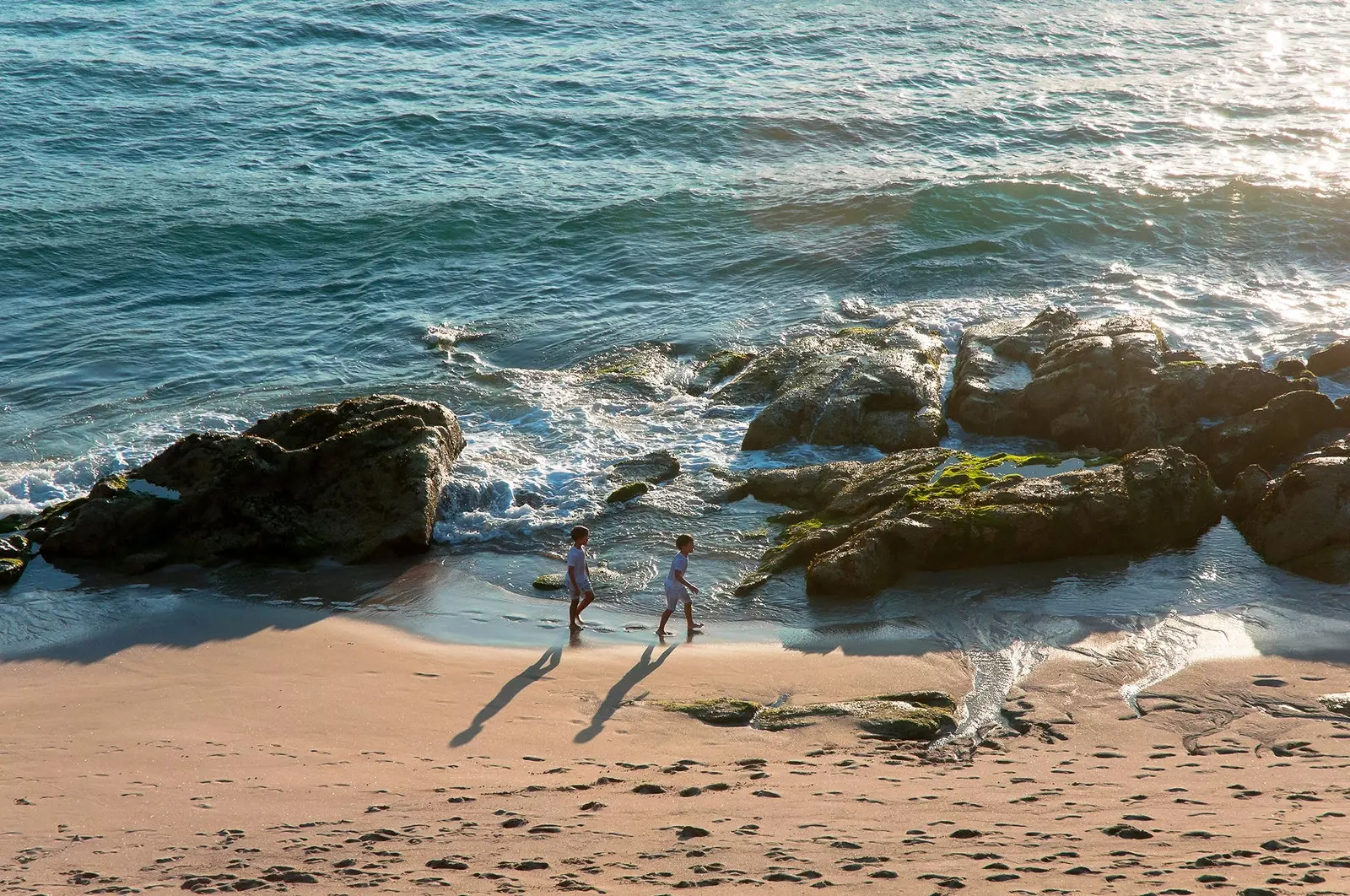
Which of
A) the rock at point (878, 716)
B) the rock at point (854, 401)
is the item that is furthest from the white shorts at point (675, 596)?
the rock at point (854, 401)

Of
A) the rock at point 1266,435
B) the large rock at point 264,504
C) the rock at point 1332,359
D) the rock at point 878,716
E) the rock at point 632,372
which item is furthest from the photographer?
the rock at point 632,372

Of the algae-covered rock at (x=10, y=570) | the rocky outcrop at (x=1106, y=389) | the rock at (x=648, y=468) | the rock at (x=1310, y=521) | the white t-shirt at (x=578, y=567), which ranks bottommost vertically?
the algae-covered rock at (x=10, y=570)

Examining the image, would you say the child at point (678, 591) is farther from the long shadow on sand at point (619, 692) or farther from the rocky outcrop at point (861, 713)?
the rocky outcrop at point (861, 713)

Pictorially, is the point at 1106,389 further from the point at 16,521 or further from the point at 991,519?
the point at 16,521

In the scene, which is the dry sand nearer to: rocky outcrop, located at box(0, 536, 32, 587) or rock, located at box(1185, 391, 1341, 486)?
rocky outcrop, located at box(0, 536, 32, 587)

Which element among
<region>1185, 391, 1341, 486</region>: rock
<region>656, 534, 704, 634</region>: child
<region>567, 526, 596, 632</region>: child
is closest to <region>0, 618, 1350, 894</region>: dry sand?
<region>567, 526, 596, 632</region>: child

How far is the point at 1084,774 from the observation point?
279 inches

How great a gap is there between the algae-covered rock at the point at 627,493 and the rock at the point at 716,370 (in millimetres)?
3316

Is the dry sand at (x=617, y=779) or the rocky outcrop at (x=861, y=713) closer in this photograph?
the dry sand at (x=617, y=779)

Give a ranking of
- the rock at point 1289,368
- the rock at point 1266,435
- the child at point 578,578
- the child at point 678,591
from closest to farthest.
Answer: the child at point 678,591
the child at point 578,578
the rock at point 1266,435
the rock at point 1289,368

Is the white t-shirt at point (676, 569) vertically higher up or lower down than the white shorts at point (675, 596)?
higher up

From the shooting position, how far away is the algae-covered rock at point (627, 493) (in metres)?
13.0

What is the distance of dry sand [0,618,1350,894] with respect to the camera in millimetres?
5859

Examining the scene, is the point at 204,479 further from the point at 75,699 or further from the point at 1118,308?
the point at 1118,308
